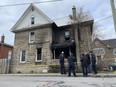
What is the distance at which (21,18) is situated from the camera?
28.9 metres

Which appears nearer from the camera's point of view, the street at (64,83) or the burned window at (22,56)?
the street at (64,83)

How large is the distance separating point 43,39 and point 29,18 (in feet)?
16.1

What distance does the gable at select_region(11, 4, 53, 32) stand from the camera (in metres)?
27.4

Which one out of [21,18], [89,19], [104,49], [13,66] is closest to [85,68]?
[89,19]

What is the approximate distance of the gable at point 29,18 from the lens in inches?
1078

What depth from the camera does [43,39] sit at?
26.2 metres

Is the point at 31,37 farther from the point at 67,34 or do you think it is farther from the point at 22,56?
the point at 67,34

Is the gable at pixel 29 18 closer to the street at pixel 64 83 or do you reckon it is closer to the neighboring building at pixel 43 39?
the neighboring building at pixel 43 39

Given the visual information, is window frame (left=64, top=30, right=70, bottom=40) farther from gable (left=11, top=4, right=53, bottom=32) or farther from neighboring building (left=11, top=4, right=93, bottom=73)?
gable (left=11, top=4, right=53, bottom=32)

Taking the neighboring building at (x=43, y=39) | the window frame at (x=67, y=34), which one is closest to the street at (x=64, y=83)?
the neighboring building at (x=43, y=39)

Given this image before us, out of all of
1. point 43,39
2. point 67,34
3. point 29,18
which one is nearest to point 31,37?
point 43,39

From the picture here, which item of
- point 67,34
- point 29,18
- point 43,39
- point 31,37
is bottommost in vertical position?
point 43,39

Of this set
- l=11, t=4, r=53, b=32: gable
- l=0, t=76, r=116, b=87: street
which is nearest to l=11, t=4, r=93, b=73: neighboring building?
l=11, t=4, r=53, b=32: gable

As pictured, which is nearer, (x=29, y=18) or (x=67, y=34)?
(x=67, y=34)
